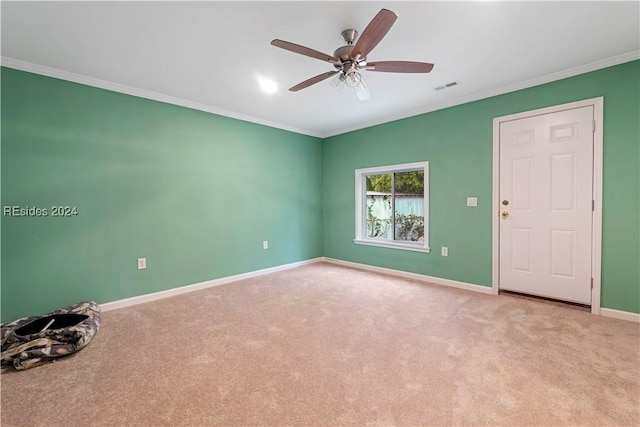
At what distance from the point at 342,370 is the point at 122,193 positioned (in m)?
2.97

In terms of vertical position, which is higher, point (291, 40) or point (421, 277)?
point (291, 40)

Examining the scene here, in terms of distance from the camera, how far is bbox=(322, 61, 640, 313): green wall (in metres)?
2.55

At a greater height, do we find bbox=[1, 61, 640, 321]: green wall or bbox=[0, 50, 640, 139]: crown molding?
bbox=[0, 50, 640, 139]: crown molding

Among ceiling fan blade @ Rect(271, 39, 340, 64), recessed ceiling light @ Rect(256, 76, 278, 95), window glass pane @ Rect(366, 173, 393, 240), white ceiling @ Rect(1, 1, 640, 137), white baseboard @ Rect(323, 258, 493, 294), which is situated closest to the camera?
ceiling fan blade @ Rect(271, 39, 340, 64)

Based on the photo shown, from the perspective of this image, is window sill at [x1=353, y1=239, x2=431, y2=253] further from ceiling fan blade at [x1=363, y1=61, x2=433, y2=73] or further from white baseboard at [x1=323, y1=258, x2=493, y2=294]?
ceiling fan blade at [x1=363, y1=61, x2=433, y2=73]

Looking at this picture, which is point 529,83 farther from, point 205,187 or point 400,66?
point 205,187

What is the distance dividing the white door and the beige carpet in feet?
1.12

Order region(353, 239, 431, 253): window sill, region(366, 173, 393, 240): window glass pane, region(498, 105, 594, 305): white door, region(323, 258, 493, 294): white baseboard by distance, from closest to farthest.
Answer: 1. region(498, 105, 594, 305): white door
2. region(323, 258, 493, 294): white baseboard
3. region(353, 239, 431, 253): window sill
4. region(366, 173, 393, 240): window glass pane


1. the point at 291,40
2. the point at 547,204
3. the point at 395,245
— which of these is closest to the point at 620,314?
the point at 547,204

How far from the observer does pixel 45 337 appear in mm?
2043

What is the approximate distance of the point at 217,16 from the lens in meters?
1.92

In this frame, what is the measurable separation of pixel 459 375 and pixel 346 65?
2.34 metres

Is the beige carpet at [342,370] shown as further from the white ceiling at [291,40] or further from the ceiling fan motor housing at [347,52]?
the white ceiling at [291,40]

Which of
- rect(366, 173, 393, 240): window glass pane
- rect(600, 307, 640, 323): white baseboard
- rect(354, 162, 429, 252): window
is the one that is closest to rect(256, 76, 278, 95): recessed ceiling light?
rect(354, 162, 429, 252): window
